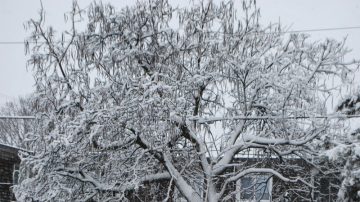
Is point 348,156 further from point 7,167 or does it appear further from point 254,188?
point 7,167

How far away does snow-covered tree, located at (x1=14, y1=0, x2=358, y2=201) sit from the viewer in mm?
7457

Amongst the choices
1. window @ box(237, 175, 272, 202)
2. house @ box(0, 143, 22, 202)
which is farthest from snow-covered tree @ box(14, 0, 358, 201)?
house @ box(0, 143, 22, 202)

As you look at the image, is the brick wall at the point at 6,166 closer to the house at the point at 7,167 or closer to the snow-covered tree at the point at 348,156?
the house at the point at 7,167

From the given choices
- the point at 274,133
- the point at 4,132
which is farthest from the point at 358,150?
the point at 4,132

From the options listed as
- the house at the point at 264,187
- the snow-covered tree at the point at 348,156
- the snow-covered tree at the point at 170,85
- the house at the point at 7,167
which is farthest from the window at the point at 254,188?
the house at the point at 7,167

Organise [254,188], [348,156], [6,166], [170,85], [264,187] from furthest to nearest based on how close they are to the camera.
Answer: [6,166] < [264,187] < [254,188] < [170,85] < [348,156]

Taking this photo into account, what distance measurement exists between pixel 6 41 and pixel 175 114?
7.42 m

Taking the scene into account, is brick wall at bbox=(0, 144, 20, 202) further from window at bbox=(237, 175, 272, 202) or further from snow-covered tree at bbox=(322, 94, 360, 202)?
snow-covered tree at bbox=(322, 94, 360, 202)

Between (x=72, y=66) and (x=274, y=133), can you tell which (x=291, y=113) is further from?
(x=72, y=66)

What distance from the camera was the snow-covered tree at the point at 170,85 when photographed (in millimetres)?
Result: 7457

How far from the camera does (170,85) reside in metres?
7.73

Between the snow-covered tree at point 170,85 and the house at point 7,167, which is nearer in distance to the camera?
the snow-covered tree at point 170,85

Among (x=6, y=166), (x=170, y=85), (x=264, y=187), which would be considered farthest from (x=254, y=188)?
(x=6, y=166)

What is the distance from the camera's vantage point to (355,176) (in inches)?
279
